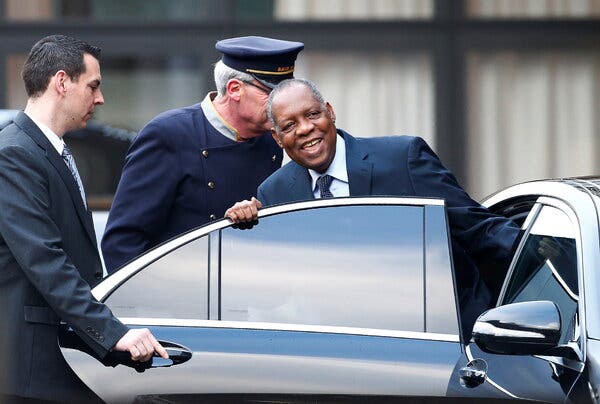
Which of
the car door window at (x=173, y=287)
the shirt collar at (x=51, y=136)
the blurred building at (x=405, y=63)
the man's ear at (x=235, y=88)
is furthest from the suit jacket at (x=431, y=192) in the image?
the blurred building at (x=405, y=63)

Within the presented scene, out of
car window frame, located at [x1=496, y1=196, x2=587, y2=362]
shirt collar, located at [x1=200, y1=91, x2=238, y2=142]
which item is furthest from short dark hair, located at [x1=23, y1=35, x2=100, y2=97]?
car window frame, located at [x1=496, y1=196, x2=587, y2=362]

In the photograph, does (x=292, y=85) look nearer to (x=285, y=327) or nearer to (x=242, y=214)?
(x=242, y=214)

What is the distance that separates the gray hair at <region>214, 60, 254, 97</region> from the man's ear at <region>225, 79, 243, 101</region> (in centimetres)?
2

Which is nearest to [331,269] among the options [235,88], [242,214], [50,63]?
[242,214]

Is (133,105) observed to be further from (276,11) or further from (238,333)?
(238,333)

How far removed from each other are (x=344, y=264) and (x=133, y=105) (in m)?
6.12

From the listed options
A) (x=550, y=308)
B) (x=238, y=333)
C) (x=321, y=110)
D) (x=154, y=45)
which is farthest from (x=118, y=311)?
(x=154, y=45)

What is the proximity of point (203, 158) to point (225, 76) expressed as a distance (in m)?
0.31

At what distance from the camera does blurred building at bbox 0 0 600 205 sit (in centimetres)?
916

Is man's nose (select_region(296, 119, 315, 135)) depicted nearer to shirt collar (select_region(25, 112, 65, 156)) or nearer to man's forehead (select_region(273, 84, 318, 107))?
man's forehead (select_region(273, 84, 318, 107))

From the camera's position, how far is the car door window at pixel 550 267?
10.7ft

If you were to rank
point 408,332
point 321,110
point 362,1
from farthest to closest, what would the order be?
point 362,1, point 321,110, point 408,332

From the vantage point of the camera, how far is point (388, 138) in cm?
391

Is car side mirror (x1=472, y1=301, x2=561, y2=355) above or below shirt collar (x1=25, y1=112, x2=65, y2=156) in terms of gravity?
below
